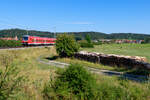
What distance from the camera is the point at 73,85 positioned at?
5453 mm

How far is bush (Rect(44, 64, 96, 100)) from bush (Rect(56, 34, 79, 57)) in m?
20.4

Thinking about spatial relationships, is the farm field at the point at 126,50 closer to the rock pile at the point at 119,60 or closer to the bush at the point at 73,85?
the rock pile at the point at 119,60

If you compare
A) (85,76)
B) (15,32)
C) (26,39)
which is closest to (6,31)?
(15,32)

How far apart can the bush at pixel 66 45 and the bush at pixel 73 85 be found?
20.4 metres

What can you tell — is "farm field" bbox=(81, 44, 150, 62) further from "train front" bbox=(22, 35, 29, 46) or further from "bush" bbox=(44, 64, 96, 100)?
"bush" bbox=(44, 64, 96, 100)

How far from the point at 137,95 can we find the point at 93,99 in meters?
1.65

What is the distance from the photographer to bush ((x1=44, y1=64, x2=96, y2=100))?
5.12 metres

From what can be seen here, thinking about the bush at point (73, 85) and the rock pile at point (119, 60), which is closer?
the bush at point (73, 85)

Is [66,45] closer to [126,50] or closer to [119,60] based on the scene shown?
[119,60]

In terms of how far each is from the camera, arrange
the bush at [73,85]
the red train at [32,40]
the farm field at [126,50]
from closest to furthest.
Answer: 1. the bush at [73,85]
2. the farm field at [126,50]
3. the red train at [32,40]

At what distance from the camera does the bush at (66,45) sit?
26.4m

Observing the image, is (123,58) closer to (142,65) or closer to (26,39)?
(142,65)

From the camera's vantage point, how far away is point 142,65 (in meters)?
15.5

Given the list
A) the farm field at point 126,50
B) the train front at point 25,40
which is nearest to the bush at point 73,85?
the farm field at point 126,50
